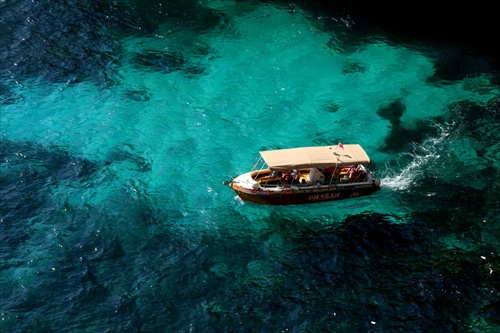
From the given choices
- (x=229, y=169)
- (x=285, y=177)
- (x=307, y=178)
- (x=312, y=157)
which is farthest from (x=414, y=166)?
(x=229, y=169)

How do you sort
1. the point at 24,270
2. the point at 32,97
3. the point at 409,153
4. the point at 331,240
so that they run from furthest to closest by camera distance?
the point at 32,97, the point at 409,153, the point at 331,240, the point at 24,270

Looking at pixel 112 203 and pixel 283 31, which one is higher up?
pixel 283 31

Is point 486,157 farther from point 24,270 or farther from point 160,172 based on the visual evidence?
point 24,270

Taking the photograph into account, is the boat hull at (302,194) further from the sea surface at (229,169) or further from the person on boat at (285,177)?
the person on boat at (285,177)

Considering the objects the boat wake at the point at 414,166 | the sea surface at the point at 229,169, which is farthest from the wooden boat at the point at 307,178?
the boat wake at the point at 414,166

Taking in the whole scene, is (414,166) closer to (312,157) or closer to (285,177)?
(312,157)

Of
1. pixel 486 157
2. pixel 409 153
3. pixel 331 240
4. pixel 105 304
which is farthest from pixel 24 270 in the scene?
pixel 486 157
